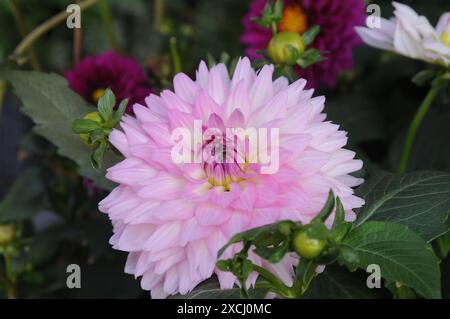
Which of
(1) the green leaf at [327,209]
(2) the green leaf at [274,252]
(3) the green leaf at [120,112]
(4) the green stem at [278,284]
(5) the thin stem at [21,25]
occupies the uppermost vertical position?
(5) the thin stem at [21,25]

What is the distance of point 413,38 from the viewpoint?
0.57 metres

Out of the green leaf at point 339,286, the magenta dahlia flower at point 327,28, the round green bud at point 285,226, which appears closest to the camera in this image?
the round green bud at point 285,226

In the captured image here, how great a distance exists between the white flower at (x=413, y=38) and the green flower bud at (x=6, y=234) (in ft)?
1.38

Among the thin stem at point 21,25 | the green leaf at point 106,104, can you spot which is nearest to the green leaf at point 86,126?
the green leaf at point 106,104

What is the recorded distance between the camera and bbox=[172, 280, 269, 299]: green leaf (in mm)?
455

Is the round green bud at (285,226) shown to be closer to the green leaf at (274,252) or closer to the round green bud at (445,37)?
the green leaf at (274,252)

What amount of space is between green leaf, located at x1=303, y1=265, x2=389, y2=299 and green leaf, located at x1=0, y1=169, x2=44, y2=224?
1.17ft

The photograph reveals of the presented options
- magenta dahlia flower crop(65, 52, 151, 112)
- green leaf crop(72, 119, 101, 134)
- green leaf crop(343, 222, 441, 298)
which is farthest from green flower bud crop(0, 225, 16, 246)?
green leaf crop(343, 222, 441, 298)

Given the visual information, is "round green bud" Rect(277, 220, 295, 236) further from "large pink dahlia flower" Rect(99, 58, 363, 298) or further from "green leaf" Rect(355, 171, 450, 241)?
"green leaf" Rect(355, 171, 450, 241)

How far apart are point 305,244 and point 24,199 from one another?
1.54ft

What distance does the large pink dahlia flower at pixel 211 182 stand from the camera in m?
0.39

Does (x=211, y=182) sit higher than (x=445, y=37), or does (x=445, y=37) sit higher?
(x=445, y=37)

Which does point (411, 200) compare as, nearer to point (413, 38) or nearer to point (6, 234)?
point (413, 38)

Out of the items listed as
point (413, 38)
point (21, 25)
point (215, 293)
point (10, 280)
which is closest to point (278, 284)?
point (215, 293)
